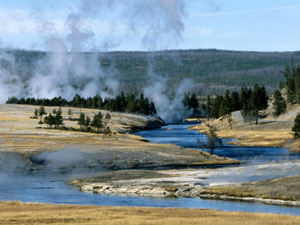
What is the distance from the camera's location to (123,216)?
53875mm

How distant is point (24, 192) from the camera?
262 feet

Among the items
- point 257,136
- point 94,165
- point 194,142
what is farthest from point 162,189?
point 257,136

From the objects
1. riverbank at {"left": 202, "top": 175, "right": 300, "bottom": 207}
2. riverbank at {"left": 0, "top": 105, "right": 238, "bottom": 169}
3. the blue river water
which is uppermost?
riverbank at {"left": 0, "top": 105, "right": 238, "bottom": 169}

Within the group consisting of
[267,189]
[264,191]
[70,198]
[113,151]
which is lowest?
[70,198]

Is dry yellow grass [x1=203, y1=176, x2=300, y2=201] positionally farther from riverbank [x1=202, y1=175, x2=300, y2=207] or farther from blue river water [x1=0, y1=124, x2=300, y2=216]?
blue river water [x1=0, y1=124, x2=300, y2=216]

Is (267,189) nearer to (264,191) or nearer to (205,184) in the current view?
(264,191)

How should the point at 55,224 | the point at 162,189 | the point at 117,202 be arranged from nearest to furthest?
the point at 55,224
the point at 117,202
the point at 162,189

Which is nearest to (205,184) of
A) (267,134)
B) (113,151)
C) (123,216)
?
(123,216)

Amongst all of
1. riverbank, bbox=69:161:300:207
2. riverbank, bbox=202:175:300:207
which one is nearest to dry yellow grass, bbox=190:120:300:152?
riverbank, bbox=69:161:300:207

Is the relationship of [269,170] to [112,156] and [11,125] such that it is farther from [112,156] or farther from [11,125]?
[11,125]

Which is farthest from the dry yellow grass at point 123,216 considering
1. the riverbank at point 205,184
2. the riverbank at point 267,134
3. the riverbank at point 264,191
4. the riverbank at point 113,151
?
the riverbank at point 267,134

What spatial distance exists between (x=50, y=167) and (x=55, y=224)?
59.6 meters

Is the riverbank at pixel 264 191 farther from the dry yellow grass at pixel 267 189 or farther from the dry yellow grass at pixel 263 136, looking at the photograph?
the dry yellow grass at pixel 263 136

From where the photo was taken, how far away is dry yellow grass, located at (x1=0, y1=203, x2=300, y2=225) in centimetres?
5003
